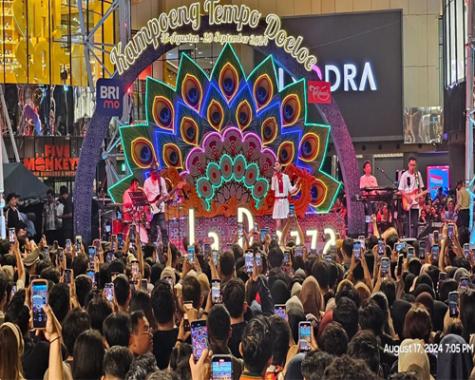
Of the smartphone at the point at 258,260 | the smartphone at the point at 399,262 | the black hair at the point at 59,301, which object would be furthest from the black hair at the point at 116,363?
the smartphone at the point at 399,262

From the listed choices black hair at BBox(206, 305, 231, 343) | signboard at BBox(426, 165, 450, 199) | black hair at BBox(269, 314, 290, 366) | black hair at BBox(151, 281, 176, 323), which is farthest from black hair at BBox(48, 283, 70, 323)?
signboard at BBox(426, 165, 450, 199)

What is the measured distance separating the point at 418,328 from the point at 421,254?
199 inches

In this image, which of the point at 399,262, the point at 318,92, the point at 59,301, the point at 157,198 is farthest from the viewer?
the point at 318,92

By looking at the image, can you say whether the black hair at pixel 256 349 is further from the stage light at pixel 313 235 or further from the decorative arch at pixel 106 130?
the stage light at pixel 313 235

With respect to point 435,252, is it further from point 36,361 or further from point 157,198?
point 157,198

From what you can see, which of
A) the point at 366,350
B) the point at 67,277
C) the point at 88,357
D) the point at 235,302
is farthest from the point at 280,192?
the point at 88,357

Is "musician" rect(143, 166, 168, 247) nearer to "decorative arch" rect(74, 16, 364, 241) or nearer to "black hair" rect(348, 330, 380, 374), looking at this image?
"decorative arch" rect(74, 16, 364, 241)

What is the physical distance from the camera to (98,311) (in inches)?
281

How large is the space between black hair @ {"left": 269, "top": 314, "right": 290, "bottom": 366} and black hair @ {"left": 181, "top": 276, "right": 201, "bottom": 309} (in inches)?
78.0

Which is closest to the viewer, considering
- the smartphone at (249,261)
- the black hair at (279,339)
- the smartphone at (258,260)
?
the black hair at (279,339)

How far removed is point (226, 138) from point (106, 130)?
2.36m

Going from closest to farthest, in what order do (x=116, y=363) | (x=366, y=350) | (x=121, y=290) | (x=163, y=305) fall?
(x=116, y=363)
(x=366, y=350)
(x=163, y=305)
(x=121, y=290)

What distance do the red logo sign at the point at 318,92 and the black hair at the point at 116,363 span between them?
1443cm

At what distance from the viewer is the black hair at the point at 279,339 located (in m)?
5.65
